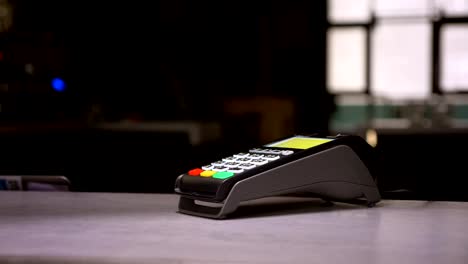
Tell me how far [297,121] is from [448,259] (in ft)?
15.5

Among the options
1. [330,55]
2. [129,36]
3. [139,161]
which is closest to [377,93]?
[330,55]

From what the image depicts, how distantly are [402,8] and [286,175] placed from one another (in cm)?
533

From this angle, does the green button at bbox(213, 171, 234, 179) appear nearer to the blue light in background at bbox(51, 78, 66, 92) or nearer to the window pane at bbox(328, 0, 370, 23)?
the blue light in background at bbox(51, 78, 66, 92)

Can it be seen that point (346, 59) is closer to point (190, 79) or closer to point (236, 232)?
point (190, 79)

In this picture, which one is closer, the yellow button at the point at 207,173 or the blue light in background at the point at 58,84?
the yellow button at the point at 207,173

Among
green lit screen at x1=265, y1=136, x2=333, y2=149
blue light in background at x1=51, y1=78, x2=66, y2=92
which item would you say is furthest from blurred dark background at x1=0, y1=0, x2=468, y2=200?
green lit screen at x1=265, y1=136, x2=333, y2=149

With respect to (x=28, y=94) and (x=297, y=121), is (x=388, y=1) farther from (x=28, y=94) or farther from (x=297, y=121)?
(x=28, y=94)

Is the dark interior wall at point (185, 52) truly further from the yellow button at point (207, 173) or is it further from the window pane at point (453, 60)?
the yellow button at point (207, 173)

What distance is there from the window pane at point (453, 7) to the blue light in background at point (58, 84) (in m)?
2.96

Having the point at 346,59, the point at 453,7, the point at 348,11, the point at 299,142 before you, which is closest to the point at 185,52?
the point at 346,59

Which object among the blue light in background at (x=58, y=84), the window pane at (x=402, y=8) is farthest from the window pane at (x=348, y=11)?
the blue light in background at (x=58, y=84)

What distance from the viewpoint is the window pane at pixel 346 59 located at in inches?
218

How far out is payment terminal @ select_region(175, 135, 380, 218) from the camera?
59 cm

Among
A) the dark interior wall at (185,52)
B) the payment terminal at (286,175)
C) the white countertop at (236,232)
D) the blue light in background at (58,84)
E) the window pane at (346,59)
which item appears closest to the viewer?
the white countertop at (236,232)
